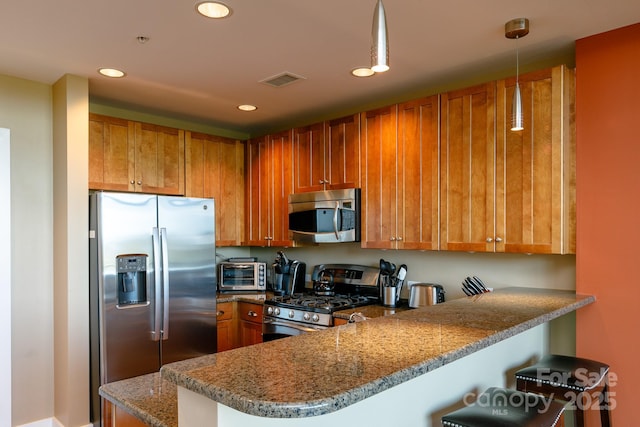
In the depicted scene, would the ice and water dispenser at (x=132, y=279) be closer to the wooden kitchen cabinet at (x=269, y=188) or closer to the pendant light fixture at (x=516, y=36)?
the wooden kitchen cabinet at (x=269, y=188)

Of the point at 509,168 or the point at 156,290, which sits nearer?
the point at 509,168

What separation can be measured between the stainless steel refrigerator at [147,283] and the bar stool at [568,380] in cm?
237

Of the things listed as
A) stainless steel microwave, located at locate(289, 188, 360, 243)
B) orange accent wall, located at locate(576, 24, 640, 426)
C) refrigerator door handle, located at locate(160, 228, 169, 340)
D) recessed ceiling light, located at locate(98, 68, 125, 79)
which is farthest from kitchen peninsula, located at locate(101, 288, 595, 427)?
recessed ceiling light, located at locate(98, 68, 125, 79)

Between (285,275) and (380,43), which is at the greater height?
(380,43)

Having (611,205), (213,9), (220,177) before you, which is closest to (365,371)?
(213,9)

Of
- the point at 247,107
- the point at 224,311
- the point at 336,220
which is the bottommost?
the point at 224,311

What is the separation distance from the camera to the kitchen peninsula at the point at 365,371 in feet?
3.41

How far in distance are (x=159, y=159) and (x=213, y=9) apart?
2.01m

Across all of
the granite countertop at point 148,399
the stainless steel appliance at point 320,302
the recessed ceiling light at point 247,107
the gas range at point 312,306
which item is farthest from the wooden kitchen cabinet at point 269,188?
the granite countertop at point 148,399

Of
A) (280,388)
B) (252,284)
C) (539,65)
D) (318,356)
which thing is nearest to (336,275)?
(252,284)

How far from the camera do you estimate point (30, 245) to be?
3111 mm

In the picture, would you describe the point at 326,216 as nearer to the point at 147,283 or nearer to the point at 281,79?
the point at 281,79

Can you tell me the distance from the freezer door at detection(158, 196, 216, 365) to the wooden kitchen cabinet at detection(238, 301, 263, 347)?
317 mm

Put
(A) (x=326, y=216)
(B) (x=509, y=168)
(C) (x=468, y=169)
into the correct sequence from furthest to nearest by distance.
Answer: (A) (x=326, y=216) < (C) (x=468, y=169) < (B) (x=509, y=168)
